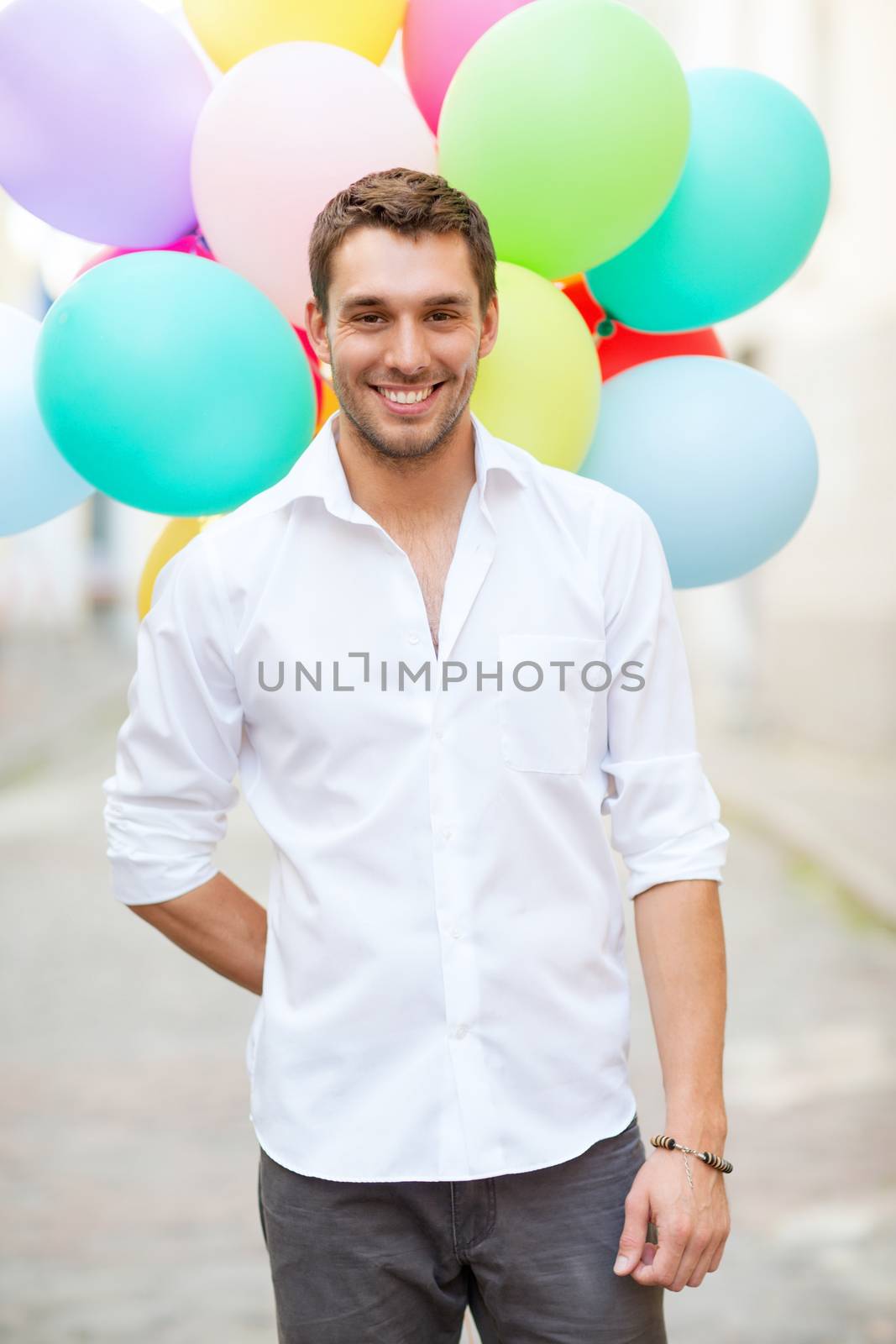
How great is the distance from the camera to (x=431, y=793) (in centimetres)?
171

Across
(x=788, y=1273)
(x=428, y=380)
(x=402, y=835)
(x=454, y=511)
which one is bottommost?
(x=788, y=1273)

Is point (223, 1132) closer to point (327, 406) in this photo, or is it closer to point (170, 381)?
point (327, 406)

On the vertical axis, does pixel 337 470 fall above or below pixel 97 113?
below

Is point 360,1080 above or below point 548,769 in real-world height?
below

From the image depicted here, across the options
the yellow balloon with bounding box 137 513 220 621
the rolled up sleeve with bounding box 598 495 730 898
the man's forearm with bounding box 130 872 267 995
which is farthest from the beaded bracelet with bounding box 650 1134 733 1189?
the yellow balloon with bounding box 137 513 220 621

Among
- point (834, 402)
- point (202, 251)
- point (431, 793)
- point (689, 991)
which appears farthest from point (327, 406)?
point (834, 402)

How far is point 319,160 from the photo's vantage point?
6.47ft

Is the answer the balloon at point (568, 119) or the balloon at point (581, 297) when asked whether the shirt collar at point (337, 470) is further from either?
the balloon at point (581, 297)

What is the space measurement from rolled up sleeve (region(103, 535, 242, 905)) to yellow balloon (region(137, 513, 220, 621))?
472mm

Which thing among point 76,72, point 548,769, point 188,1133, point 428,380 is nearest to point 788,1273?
point 188,1133

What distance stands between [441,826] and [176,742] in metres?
0.35

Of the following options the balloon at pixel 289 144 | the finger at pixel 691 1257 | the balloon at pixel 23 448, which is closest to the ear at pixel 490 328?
the balloon at pixel 289 144

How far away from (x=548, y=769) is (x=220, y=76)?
125cm

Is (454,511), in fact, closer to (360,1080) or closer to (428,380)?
(428,380)
